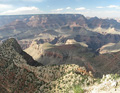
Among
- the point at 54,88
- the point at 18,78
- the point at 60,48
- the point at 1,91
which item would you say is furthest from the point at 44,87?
the point at 60,48

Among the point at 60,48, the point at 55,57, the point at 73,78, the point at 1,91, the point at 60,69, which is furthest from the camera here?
the point at 60,48

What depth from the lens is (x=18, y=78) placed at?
4256 cm

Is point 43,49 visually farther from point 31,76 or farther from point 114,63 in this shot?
point 31,76

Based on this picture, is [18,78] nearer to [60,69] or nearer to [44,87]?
[44,87]

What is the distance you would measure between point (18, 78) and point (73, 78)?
18.2 metres

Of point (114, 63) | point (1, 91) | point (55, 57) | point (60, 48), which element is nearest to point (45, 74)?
point (1, 91)

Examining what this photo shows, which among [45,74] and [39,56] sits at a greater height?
[45,74]

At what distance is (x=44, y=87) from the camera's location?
1447 inches

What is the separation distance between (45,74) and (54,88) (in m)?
8.53

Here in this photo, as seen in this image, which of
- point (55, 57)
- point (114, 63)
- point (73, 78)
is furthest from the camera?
point (55, 57)

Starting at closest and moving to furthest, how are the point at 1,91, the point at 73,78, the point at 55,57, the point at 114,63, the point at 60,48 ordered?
the point at 73,78
the point at 1,91
the point at 114,63
the point at 55,57
the point at 60,48

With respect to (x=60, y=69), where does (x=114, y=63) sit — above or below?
below

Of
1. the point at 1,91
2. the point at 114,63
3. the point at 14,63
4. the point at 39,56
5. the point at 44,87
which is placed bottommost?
the point at 39,56

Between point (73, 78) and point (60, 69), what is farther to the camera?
point (60, 69)
